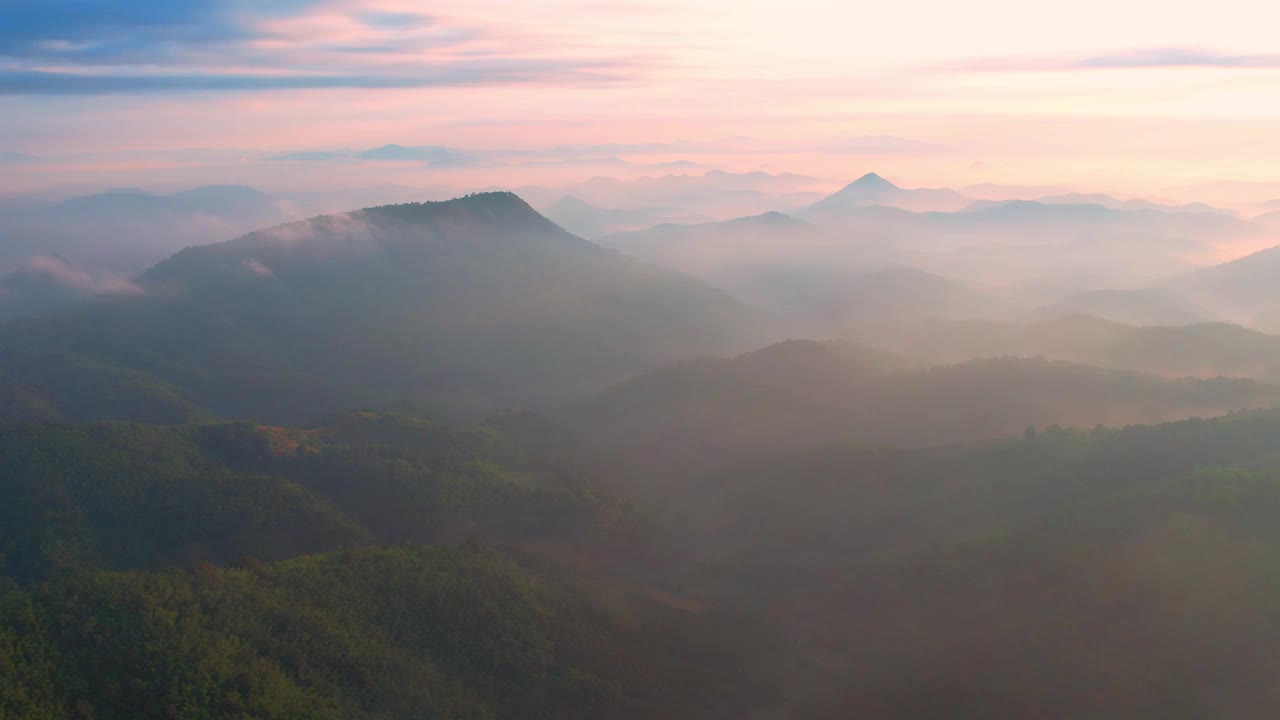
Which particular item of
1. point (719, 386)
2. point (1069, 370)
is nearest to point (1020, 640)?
point (1069, 370)

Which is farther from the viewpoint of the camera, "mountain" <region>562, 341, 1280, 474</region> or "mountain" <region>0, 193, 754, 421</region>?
"mountain" <region>0, 193, 754, 421</region>

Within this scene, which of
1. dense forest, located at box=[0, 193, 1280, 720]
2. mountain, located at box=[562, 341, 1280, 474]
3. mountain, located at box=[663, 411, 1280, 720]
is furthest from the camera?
mountain, located at box=[562, 341, 1280, 474]

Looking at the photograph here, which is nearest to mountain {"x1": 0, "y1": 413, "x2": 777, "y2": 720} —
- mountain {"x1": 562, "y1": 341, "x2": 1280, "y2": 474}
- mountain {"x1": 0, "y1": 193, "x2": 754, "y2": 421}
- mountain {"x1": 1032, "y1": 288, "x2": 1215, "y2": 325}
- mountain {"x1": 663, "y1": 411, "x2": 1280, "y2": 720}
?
mountain {"x1": 663, "y1": 411, "x2": 1280, "y2": 720}

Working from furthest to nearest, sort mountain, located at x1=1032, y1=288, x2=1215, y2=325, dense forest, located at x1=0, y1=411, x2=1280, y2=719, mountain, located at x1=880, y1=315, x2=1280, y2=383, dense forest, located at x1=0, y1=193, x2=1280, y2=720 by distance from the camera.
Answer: mountain, located at x1=1032, y1=288, x2=1215, y2=325, mountain, located at x1=880, y1=315, x2=1280, y2=383, dense forest, located at x1=0, y1=193, x2=1280, y2=720, dense forest, located at x1=0, y1=411, x2=1280, y2=719

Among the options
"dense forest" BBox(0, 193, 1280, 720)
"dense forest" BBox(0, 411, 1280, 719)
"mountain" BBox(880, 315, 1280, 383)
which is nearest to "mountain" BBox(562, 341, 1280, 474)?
"dense forest" BBox(0, 193, 1280, 720)

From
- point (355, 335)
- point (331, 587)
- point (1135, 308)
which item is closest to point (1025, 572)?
point (331, 587)

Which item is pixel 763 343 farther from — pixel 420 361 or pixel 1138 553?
pixel 1138 553

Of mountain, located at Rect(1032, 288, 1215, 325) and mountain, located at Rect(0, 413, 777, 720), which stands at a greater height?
mountain, located at Rect(1032, 288, 1215, 325)

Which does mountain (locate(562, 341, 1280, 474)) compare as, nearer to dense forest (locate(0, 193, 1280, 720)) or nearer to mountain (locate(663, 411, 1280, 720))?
dense forest (locate(0, 193, 1280, 720))

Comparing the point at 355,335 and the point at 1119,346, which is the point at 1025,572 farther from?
the point at 355,335
